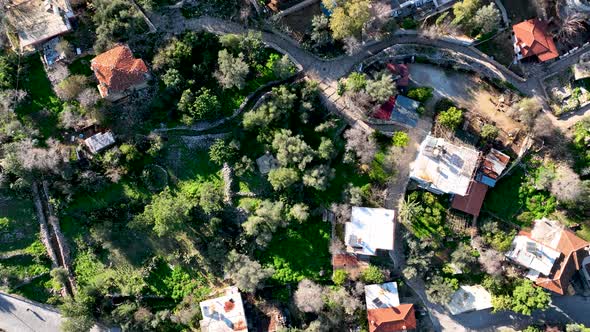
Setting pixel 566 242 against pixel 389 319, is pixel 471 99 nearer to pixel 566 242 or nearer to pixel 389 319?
pixel 566 242

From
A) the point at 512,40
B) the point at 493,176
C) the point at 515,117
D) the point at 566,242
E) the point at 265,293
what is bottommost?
the point at 265,293

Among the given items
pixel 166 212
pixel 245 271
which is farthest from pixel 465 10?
pixel 166 212

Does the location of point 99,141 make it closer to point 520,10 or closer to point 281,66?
point 281,66

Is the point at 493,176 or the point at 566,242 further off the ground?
the point at 493,176

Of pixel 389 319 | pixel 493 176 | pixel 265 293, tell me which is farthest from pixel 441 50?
pixel 265 293

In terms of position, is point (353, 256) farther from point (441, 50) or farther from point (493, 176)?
point (441, 50)

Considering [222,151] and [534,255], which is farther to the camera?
[534,255]

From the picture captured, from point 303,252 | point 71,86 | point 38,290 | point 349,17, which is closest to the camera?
point 349,17
